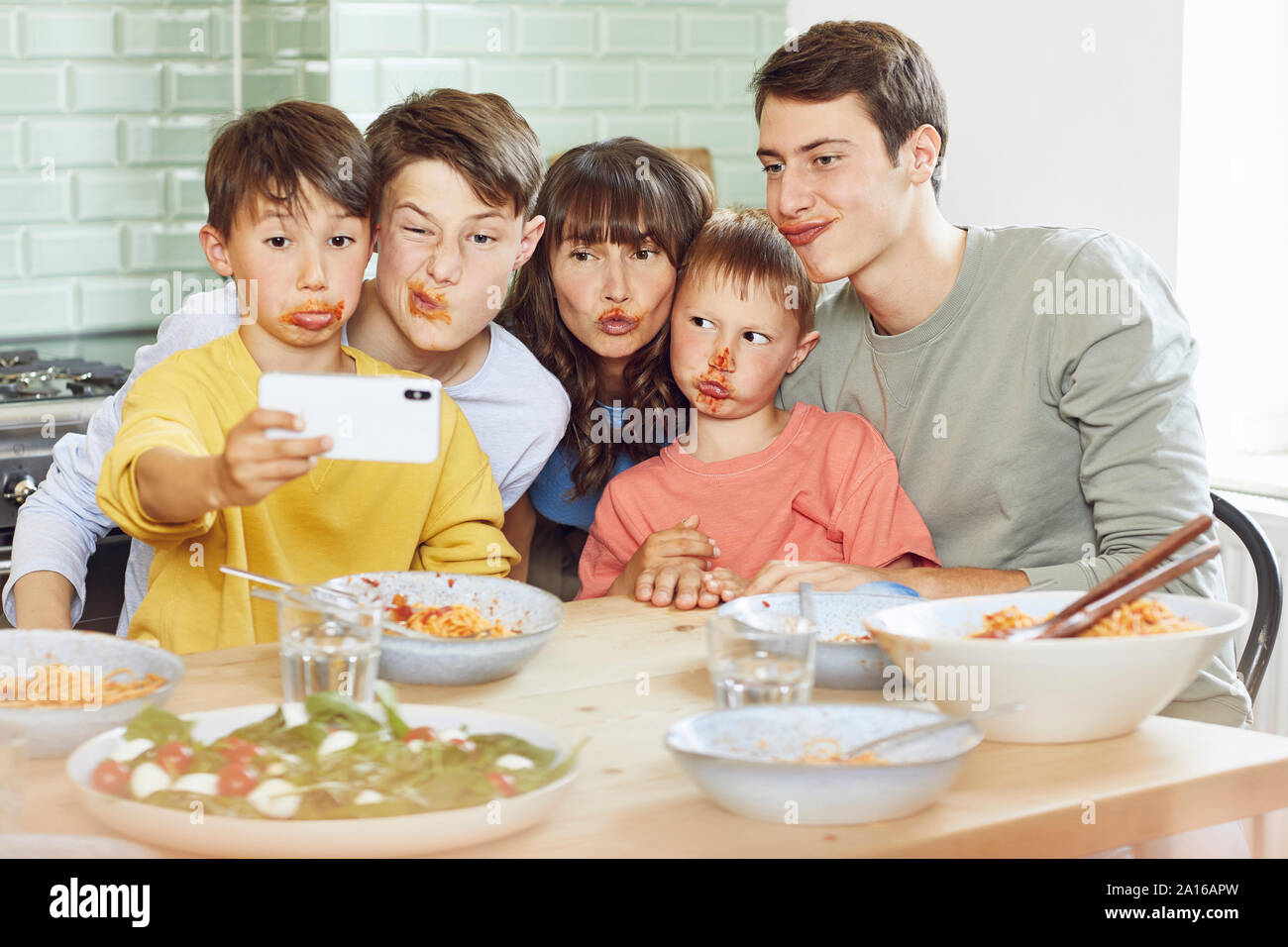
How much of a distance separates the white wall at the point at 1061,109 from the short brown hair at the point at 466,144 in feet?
4.01

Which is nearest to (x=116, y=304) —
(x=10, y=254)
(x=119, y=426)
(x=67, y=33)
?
(x=10, y=254)

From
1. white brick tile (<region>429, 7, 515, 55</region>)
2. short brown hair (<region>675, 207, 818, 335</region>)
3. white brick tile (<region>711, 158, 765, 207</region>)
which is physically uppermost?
white brick tile (<region>429, 7, 515, 55</region>)

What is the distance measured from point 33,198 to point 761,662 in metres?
2.69

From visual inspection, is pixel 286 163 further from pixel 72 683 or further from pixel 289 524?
pixel 72 683

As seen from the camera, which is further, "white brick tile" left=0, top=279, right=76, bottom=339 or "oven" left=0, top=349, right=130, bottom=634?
"white brick tile" left=0, top=279, right=76, bottom=339

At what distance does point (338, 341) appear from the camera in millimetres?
1852

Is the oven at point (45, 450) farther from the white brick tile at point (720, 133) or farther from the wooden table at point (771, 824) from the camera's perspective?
the white brick tile at point (720, 133)

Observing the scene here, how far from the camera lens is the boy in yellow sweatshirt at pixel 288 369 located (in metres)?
1.71

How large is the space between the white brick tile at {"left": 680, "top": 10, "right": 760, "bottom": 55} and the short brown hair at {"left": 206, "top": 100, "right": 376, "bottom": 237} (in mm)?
1785

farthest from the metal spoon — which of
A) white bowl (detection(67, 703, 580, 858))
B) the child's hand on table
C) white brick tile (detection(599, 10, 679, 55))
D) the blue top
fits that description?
white brick tile (detection(599, 10, 679, 55))

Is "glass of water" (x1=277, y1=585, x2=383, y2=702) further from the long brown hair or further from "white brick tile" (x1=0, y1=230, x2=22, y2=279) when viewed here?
"white brick tile" (x1=0, y1=230, x2=22, y2=279)

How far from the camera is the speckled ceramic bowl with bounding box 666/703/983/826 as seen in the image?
0.94 metres
